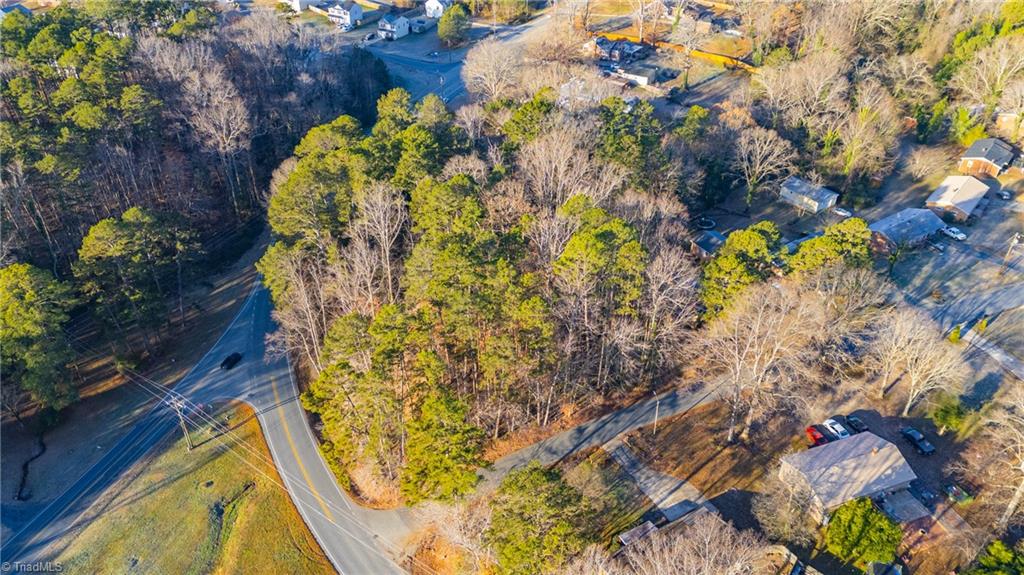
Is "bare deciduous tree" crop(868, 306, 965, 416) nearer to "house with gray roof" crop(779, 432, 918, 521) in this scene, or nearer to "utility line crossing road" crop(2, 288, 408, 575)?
"house with gray roof" crop(779, 432, 918, 521)

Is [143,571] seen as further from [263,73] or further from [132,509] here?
[263,73]

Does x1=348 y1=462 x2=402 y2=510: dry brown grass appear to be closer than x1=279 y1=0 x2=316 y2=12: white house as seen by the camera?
Yes

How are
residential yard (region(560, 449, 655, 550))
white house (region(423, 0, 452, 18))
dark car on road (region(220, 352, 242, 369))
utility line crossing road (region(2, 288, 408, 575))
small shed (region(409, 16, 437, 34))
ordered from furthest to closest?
white house (region(423, 0, 452, 18)), small shed (region(409, 16, 437, 34)), dark car on road (region(220, 352, 242, 369)), utility line crossing road (region(2, 288, 408, 575)), residential yard (region(560, 449, 655, 550))

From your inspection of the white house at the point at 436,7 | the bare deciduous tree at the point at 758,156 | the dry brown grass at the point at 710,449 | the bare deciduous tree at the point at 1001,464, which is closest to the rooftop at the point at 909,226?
the bare deciduous tree at the point at 758,156

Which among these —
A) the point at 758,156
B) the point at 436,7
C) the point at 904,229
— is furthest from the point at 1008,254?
the point at 436,7


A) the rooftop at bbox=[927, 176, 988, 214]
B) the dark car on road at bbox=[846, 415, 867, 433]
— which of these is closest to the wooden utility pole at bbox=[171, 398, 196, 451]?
the dark car on road at bbox=[846, 415, 867, 433]

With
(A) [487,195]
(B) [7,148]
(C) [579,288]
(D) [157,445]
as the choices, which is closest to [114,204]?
(B) [7,148]
